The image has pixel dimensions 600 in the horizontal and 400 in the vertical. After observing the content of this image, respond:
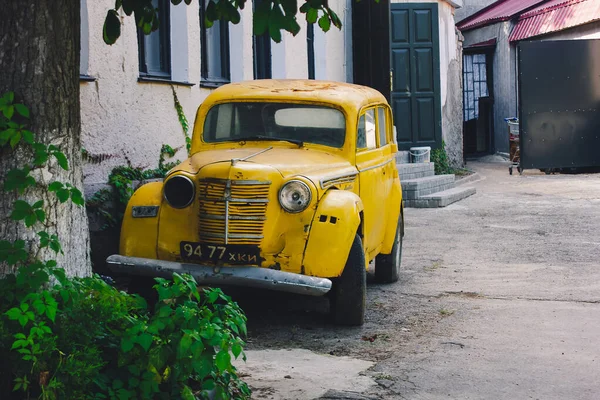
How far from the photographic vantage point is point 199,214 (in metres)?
7.19

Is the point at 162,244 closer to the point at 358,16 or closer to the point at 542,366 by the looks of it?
the point at 542,366

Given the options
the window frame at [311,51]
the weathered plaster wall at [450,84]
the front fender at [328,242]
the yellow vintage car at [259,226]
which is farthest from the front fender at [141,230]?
the weathered plaster wall at [450,84]

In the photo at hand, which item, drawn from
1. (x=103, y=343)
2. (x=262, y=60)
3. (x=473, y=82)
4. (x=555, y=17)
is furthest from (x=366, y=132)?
(x=473, y=82)

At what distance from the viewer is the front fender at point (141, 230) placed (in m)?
7.31

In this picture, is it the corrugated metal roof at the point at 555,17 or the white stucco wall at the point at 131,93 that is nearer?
the white stucco wall at the point at 131,93

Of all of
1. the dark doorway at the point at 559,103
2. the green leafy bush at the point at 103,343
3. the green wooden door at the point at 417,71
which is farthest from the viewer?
the dark doorway at the point at 559,103

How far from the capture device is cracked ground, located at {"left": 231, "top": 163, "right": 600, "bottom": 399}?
5891 mm

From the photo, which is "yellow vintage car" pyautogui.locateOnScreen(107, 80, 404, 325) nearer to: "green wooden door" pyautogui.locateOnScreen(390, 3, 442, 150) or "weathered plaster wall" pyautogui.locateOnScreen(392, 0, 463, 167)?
"green wooden door" pyautogui.locateOnScreen(390, 3, 442, 150)

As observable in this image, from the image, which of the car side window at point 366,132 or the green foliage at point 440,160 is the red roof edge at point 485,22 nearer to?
the green foliage at point 440,160

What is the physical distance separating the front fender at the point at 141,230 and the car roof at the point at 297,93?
137 centimetres

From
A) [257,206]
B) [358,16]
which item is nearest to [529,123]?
[358,16]

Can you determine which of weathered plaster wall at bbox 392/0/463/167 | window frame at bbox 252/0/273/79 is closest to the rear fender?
window frame at bbox 252/0/273/79

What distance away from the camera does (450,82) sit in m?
20.6

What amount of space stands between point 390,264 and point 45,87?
4.73 m
